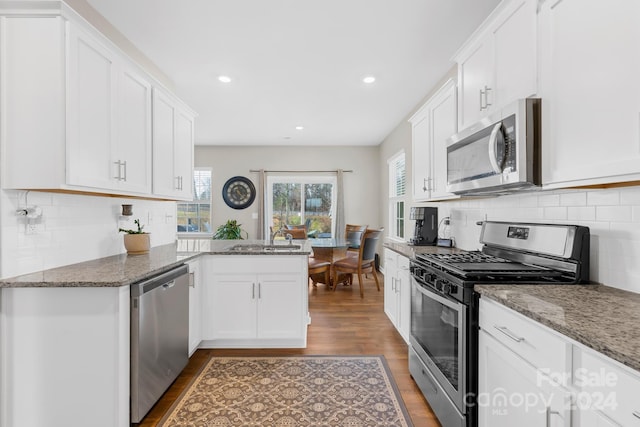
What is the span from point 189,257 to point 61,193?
2.94ft

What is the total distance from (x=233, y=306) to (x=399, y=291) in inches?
58.6

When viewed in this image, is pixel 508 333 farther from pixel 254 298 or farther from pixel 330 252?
pixel 330 252

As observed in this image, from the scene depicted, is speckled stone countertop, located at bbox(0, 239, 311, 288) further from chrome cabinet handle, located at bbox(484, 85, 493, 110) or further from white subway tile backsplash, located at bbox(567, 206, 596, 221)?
white subway tile backsplash, located at bbox(567, 206, 596, 221)

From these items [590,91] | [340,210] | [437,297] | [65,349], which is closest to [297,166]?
[340,210]

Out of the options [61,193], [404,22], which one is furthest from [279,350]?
[404,22]

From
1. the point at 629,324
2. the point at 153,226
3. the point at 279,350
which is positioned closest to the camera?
the point at 629,324

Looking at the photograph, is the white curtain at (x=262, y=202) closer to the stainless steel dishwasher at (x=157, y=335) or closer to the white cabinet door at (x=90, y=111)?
the stainless steel dishwasher at (x=157, y=335)

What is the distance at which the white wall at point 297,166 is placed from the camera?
22.0 ft

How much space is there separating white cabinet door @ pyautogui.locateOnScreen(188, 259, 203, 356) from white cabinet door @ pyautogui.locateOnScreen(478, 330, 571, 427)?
6.71ft

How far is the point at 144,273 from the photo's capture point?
6.05ft

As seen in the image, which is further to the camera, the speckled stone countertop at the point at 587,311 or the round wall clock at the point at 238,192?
the round wall clock at the point at 238,192

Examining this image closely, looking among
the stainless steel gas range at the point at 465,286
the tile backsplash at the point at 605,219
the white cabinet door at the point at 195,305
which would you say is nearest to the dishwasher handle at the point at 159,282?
the white cabinet door at the point at 195,305

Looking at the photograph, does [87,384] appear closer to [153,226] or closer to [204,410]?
[204,410]

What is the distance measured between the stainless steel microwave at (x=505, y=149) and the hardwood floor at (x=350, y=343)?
1423 mm
